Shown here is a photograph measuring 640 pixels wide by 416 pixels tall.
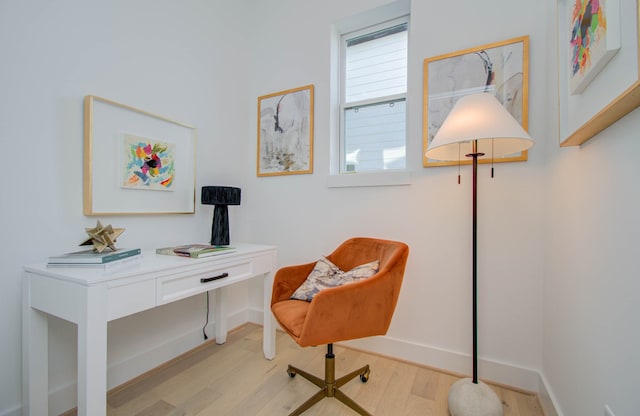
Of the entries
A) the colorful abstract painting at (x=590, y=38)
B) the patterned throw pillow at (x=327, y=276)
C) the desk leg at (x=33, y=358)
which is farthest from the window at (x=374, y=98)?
the desk leg at (x=33, y=358)

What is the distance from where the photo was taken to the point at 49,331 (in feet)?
4.43

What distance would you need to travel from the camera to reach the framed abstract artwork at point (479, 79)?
1572 mm

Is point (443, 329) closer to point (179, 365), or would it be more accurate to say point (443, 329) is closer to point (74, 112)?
point (179, 365)

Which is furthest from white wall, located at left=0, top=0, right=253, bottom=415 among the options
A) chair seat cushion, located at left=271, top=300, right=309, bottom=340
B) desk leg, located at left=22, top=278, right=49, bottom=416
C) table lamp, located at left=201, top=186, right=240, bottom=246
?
chair seat cushion, located at left=271, top=300, right=309, bottom=340

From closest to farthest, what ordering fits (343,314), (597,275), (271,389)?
(597,275) → (343,314) → (271,389)

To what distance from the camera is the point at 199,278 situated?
1406 millimetres

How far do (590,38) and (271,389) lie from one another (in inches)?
80.6

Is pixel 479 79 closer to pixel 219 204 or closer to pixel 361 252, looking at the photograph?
pixel 361 252

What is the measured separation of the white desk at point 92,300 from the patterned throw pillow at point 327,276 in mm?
441

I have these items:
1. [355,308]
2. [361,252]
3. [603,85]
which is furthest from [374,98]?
[355,308]

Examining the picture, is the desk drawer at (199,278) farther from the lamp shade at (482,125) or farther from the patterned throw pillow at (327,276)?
the lamp shade at (482,125)

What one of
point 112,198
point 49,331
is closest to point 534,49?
point 112,198

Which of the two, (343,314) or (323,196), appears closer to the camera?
(343,314)

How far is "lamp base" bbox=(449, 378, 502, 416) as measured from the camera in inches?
49.5
